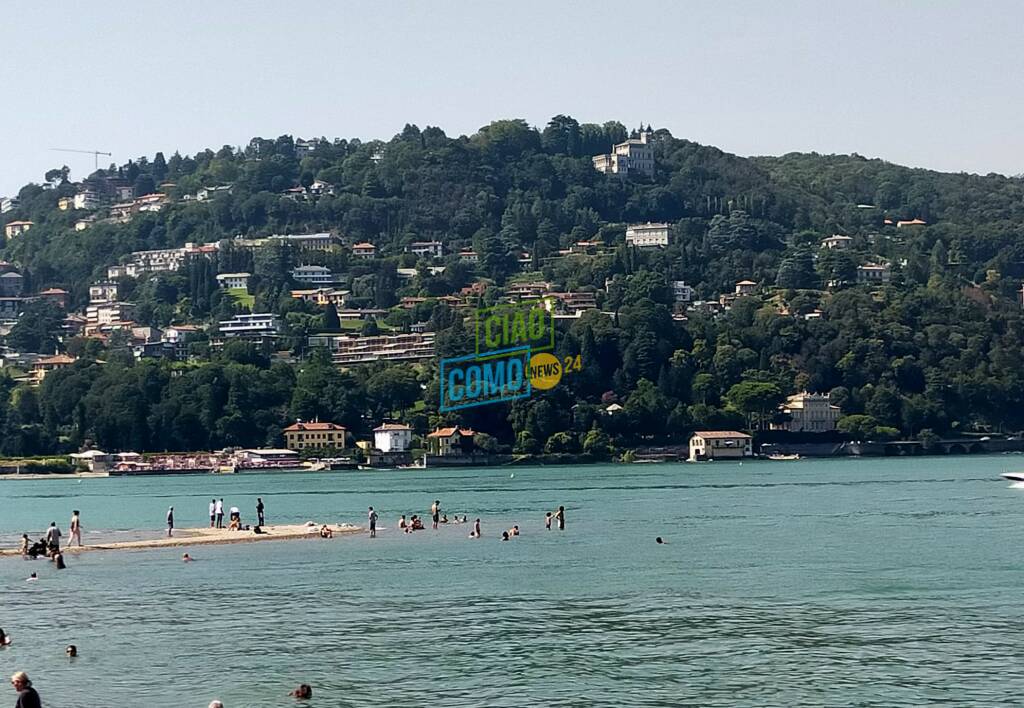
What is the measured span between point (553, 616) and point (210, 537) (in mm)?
30350

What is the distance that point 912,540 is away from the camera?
7250 cm

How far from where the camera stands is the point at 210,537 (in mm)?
73938

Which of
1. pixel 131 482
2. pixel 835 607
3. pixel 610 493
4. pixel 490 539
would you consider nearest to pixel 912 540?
pixel 490 539

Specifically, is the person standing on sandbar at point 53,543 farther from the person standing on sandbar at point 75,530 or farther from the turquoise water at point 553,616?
the person standing on sandbar at point 75,530

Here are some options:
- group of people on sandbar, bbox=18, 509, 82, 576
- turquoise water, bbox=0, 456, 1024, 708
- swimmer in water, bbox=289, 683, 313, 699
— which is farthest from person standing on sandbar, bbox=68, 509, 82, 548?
swimmer in water, bbox=289, 683, 313, 699

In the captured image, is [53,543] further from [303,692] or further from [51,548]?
[303,692]

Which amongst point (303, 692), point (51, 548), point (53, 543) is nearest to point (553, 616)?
point (303, 692)

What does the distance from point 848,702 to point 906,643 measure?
7.05 m

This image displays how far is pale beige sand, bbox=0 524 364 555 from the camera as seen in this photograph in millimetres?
68812

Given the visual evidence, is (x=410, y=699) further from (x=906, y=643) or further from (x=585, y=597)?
(x=585, y=597)

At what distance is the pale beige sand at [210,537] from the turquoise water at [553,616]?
1904mm

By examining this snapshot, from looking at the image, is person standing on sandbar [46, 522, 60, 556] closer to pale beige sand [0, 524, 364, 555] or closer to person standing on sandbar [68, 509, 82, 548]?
pale beige sand [0, 524, 364, 555]

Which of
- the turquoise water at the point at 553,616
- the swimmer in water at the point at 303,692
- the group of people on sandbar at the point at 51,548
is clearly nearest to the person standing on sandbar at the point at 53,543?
the group of people on sandbar at the point at 51,548

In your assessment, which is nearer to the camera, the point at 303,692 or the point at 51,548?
the point at 303,692
